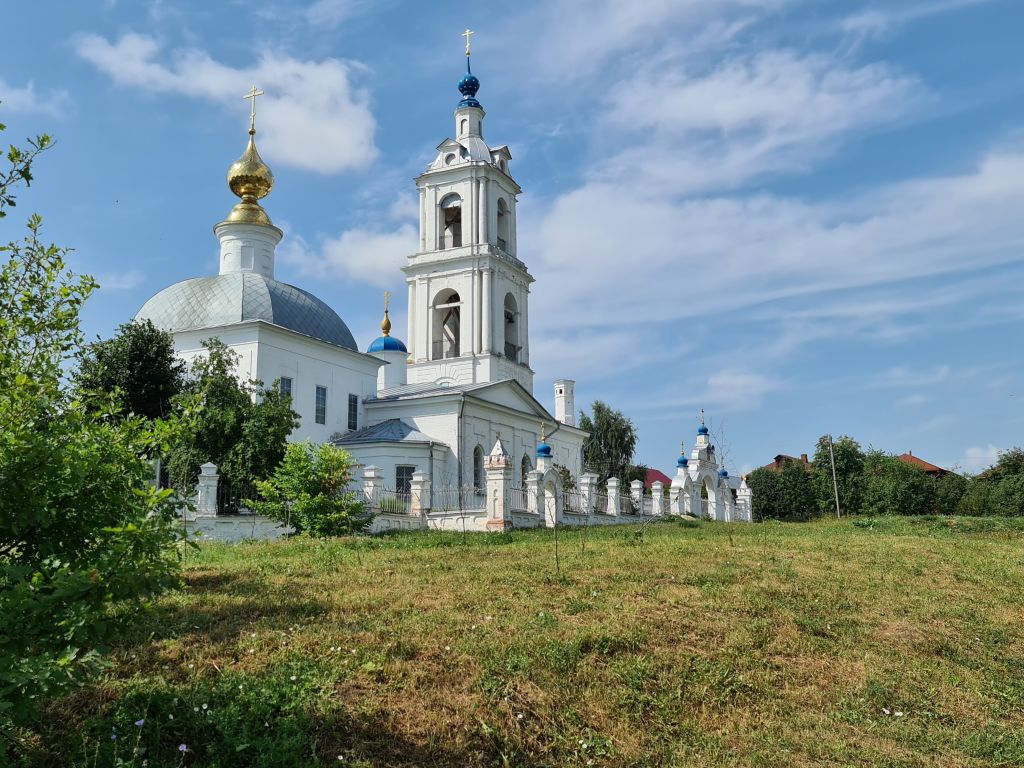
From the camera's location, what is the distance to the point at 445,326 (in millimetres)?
35500

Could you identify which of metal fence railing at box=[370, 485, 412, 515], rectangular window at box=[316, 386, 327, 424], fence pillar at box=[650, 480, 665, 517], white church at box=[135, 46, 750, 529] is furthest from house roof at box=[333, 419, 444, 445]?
fence pillar at box=[650, 480, 665, 517]

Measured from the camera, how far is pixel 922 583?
461 inches

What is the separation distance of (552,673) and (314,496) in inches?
398

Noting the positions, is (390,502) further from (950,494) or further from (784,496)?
(950,494)

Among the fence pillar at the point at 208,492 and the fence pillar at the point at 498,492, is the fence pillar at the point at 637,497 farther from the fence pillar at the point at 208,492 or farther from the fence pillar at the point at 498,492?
the fence pillar at the point at 208,492

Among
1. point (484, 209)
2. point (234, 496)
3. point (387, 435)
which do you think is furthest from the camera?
point (484, 209)

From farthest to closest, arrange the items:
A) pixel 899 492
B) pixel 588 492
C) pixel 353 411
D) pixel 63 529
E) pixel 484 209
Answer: pixel 899 492, pixel 484 209, pixel 353 411, pixel 588 492, pixel 63 529

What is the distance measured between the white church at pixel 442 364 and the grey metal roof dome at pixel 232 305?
5cm

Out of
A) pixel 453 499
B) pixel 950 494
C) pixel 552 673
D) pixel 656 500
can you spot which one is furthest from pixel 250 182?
pixel 950 494

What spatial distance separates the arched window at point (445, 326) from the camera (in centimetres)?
3447

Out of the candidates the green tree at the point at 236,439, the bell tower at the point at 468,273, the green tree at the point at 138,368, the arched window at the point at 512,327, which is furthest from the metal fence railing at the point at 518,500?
the arched window at the point at 512,327

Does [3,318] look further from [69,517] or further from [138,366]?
[138,366]

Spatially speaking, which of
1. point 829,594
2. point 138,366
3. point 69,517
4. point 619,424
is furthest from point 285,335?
point 619,424

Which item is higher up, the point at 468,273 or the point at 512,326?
the point at 468,273
